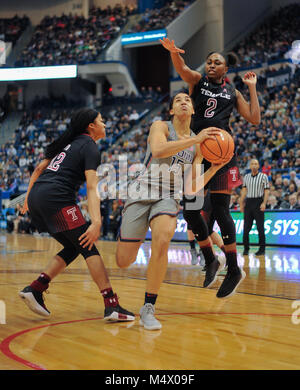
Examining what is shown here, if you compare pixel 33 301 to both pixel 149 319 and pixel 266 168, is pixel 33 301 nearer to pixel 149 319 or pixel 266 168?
pixel 149 319

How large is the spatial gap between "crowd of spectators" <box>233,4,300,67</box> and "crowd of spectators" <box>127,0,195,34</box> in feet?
13.5

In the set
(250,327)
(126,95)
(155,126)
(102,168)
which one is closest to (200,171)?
(155,126)

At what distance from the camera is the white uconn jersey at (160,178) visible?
174 inches

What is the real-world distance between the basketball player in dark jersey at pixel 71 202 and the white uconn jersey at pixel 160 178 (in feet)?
1.31

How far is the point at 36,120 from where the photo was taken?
31.8m

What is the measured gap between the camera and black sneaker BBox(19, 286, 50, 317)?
14.6 feet

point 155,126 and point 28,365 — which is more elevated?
point 155,126

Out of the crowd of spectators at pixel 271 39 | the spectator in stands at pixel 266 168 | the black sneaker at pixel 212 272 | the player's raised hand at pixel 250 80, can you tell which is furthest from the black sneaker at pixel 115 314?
the crowd of spectators at pixel 271 39

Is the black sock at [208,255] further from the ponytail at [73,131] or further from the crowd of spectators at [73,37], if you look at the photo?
the crowd of spectators at [73,37]

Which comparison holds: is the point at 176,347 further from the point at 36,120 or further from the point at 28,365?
the point at 36,120

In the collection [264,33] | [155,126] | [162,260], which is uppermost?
[264,33]

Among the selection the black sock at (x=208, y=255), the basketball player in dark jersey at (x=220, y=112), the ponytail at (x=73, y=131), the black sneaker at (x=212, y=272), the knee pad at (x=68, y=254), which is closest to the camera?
the ponytail at (x=73, y=131)

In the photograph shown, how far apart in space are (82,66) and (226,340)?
94.2ft

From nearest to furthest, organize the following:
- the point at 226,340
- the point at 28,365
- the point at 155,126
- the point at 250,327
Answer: the point at 28,365, the point at 226,340, the point at 250,327, the point at 155,126
